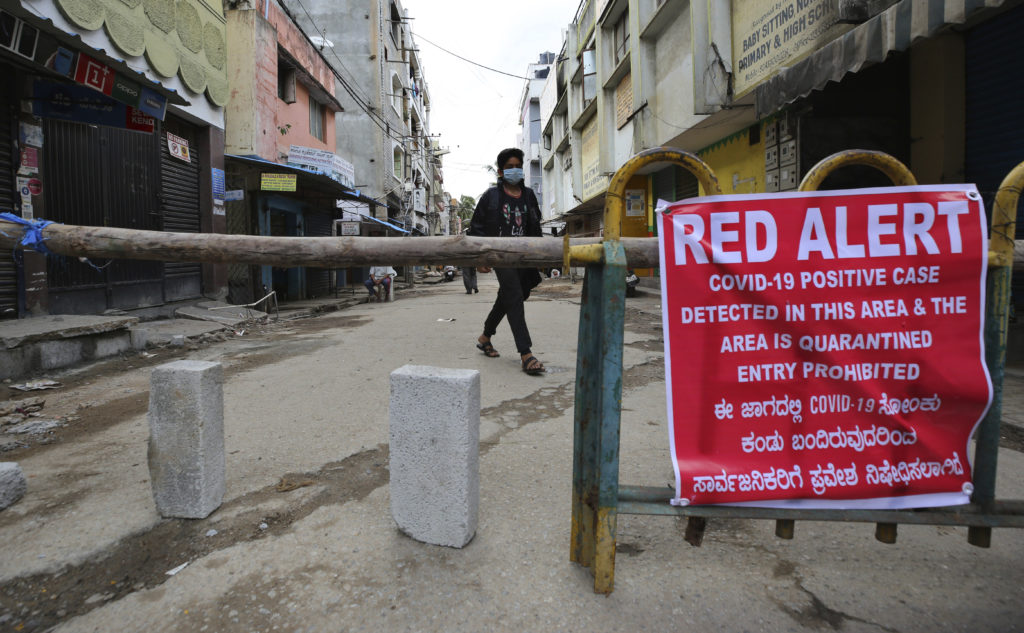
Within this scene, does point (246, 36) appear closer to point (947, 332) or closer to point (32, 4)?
point (32, 4)

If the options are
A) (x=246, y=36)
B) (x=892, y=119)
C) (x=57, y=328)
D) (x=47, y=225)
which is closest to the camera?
(x=47, y=225)

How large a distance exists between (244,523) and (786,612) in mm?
2004

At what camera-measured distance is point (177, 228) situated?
891cm

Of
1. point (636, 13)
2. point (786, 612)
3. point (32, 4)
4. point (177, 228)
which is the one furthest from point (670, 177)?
point (786, 612)

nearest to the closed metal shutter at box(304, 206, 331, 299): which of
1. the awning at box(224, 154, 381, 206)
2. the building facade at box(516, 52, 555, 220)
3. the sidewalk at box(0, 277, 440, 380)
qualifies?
the awning at box(224, 154, 381, 206)

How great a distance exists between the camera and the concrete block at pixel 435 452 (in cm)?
195

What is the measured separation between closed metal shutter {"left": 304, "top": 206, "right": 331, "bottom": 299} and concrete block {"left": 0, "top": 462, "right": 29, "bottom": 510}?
1228 centimetres

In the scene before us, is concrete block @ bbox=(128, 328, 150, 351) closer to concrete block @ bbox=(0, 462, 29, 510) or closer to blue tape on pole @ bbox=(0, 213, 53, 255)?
concrete block @ bbox=(0, 462, 29, 510)

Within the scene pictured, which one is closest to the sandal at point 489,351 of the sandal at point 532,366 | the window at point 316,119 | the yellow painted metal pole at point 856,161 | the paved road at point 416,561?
the sandal at point 532,366

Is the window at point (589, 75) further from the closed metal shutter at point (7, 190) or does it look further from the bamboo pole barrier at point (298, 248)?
the bamboo pole barrier at point (298, 248)

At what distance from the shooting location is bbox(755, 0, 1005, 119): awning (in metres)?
4.06

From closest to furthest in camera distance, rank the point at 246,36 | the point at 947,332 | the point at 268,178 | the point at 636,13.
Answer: the point at 947,332
the point at 268,178
the point at 246,36
the point at 636,13

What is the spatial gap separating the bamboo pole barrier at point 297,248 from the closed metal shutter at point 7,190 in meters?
4.99

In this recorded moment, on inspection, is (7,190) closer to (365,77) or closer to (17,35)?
(17,35)
